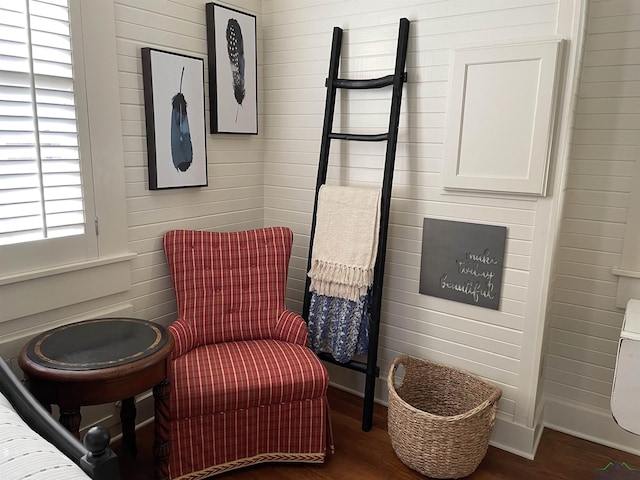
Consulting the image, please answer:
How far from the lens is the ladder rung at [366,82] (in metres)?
2.23

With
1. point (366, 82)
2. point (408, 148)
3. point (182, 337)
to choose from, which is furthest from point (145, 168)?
point (408, 148)

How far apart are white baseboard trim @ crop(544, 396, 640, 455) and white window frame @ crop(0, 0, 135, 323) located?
2132 millimetres

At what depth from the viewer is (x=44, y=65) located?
1.77 m

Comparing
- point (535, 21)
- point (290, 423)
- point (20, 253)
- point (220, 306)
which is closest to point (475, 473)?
point (290, 423)

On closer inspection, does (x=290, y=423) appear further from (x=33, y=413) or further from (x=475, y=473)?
(x=33, y=413)

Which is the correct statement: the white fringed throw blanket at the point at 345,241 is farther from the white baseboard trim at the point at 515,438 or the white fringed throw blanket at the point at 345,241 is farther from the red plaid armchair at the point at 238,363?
the white baseboard trim at the point at 515,438

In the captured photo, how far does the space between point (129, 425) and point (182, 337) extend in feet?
1.46

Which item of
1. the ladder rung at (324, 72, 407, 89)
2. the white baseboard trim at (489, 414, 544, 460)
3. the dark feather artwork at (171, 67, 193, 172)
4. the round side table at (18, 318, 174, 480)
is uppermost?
the ladder rung at (324, 72, 407, 89)

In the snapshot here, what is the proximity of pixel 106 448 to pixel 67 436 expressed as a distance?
Result: 0.16 m

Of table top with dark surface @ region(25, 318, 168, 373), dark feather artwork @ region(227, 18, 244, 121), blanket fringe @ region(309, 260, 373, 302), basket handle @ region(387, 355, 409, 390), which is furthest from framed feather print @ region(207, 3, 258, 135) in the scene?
basket handle @ region(387, 355, 409, 390)

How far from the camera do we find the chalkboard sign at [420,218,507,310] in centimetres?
217

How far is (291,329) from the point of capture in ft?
7.52

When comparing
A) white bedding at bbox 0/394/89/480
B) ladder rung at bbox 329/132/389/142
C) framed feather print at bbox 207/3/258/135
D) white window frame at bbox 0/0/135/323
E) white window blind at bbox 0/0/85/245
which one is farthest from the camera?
framed feather print at bbox 207/3/258/135

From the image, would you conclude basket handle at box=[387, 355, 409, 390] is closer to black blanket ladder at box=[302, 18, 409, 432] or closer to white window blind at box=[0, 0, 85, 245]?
black blanket ladder at box=[302, 18, 409, 432]
